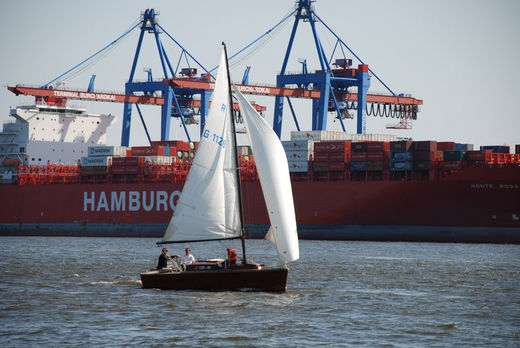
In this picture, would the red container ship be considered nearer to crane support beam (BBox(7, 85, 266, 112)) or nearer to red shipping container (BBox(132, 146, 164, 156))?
red shipping container (BBox(132, 146, 164, 156))

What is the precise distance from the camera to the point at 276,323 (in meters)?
20.4

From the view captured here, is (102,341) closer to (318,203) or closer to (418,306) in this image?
(418,306)

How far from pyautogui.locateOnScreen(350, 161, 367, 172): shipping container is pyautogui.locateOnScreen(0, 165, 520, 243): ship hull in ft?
3.23

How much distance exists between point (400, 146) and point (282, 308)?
117 ft

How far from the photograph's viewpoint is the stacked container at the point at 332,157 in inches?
2347

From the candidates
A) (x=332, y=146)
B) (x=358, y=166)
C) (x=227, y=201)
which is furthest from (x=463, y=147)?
(x=227, y=201)

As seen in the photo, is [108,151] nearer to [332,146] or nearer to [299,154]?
[299,154]

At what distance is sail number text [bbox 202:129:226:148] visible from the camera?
24828mm

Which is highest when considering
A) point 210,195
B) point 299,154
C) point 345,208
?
point 299,154

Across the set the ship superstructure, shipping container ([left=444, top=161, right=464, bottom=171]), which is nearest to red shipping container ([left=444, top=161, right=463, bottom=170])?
shipping container ([left=444, top=161, right=464, bottom=171])

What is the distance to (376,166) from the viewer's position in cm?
5803

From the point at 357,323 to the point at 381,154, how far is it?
3832cm

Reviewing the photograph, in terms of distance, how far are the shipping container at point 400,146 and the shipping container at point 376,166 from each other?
1.41 meters

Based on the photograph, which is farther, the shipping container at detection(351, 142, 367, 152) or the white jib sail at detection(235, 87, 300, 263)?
the shipping container at detection(351, 142, 367, 152)
